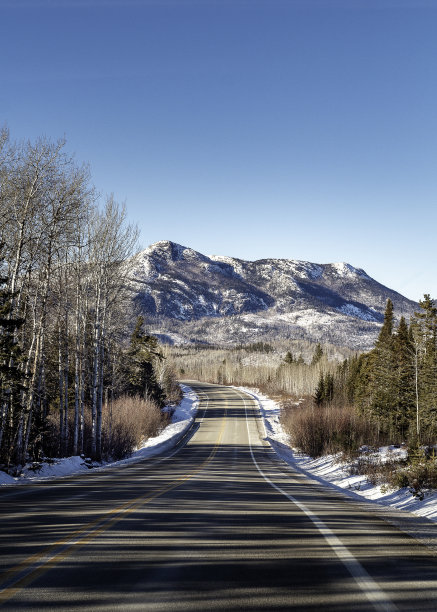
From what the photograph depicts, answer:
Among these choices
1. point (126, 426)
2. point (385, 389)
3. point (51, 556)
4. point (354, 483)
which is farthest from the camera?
point (385, 389)

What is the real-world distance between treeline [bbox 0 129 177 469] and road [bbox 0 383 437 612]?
864 centimetres

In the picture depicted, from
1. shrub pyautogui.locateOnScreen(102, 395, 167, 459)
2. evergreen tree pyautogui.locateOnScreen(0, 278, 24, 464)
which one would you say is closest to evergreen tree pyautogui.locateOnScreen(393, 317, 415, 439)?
shrub pyautogui.locateOnScreen(102, 395, 167, 459)

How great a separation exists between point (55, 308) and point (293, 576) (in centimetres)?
2155

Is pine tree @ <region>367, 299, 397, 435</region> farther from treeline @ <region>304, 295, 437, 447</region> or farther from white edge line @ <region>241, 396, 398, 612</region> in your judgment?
white edge line @ <region>241, 396, 398, 612</region>

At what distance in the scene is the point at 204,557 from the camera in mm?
5035

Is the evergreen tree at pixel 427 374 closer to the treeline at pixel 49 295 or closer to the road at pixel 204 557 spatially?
the treeline at pixel 49 295

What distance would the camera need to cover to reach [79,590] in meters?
3.91

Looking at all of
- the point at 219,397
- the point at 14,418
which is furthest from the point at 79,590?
the point at 219,397

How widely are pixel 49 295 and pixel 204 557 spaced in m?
20.2

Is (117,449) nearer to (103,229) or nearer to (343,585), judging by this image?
(103,229)

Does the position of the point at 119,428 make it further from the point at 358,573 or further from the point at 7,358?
the point at 358,573

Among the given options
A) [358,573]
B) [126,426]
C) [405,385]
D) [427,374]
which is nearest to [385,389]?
[405,385]

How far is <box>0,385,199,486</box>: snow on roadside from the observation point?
51.9 feet

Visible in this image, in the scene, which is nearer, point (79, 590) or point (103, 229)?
point (79, 590)
